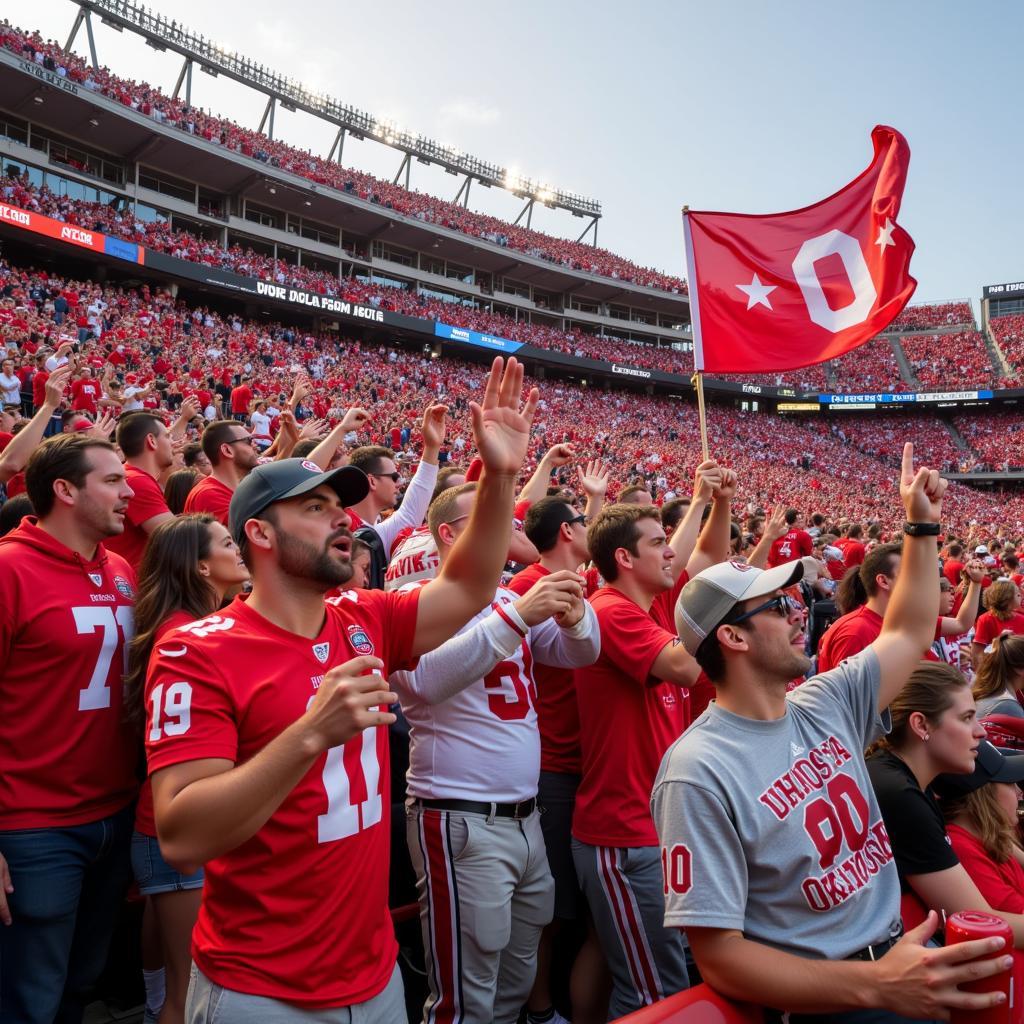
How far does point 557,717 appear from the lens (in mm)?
3594

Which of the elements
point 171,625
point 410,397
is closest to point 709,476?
point 171,625

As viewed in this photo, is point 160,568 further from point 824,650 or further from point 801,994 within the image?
point 824,650

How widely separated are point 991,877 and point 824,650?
69.5 inches

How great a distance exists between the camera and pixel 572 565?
374cm

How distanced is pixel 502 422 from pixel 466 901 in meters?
1.70

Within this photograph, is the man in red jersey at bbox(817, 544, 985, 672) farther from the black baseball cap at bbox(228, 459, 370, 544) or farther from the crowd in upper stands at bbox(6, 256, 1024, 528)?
the crowd in upper stands at bbox(6, 256, 1024, 528)

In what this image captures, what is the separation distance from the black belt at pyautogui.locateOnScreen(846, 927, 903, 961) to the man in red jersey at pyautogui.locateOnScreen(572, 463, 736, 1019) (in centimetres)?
89

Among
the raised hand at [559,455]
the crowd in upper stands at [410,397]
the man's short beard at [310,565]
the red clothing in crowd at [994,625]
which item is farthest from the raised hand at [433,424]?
the red clothing in crowd at [994,625]

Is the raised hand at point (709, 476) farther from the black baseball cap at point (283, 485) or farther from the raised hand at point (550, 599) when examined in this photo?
the black baseball cap at point (283, 485)

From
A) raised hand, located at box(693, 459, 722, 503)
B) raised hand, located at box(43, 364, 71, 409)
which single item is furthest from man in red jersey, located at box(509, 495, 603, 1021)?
raised hand, located at box(43, 364, 71, 409)

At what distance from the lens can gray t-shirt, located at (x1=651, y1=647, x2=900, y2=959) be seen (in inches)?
74.8

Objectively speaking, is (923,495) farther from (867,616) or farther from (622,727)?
(867,616)

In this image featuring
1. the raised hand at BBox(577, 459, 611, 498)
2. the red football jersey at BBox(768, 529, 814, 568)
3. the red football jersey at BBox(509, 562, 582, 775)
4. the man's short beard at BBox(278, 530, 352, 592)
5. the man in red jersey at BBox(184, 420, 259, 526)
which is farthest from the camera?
the red football jersey at BBox(768, 529, 814, 568)

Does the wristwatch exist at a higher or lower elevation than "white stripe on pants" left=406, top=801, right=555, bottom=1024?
higher
